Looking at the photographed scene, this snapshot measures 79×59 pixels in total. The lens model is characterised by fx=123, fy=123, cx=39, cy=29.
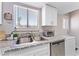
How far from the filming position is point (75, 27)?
235cm

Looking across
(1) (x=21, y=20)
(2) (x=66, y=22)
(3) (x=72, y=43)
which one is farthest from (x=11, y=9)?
(3) (x=72, y=43)

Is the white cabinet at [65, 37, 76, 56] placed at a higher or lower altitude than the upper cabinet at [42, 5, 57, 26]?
lower

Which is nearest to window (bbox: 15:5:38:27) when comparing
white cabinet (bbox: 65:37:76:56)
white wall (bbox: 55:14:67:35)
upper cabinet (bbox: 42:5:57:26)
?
upper cabinet (bbox: 42:5:57:26)

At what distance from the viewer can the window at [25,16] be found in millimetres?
2003

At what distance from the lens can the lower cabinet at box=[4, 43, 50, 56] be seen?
1.53 metres

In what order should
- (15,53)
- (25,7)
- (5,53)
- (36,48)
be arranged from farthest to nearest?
(25,7), (36,48), (15,53), (5,53)

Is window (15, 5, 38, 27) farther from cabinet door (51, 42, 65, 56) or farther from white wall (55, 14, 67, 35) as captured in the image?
cabinet door (51, 42, 65, 56)

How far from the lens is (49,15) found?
7.67 feet

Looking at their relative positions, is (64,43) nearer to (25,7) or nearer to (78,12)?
(78,12)

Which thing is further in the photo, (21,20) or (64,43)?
(64,43)

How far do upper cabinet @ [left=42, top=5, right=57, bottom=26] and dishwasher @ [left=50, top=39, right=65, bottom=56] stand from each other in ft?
1.19

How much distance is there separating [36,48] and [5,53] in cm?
54

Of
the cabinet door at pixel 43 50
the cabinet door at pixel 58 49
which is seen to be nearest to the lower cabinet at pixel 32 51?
the cabinet door at pixel 43 50

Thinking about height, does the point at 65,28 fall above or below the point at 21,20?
below
